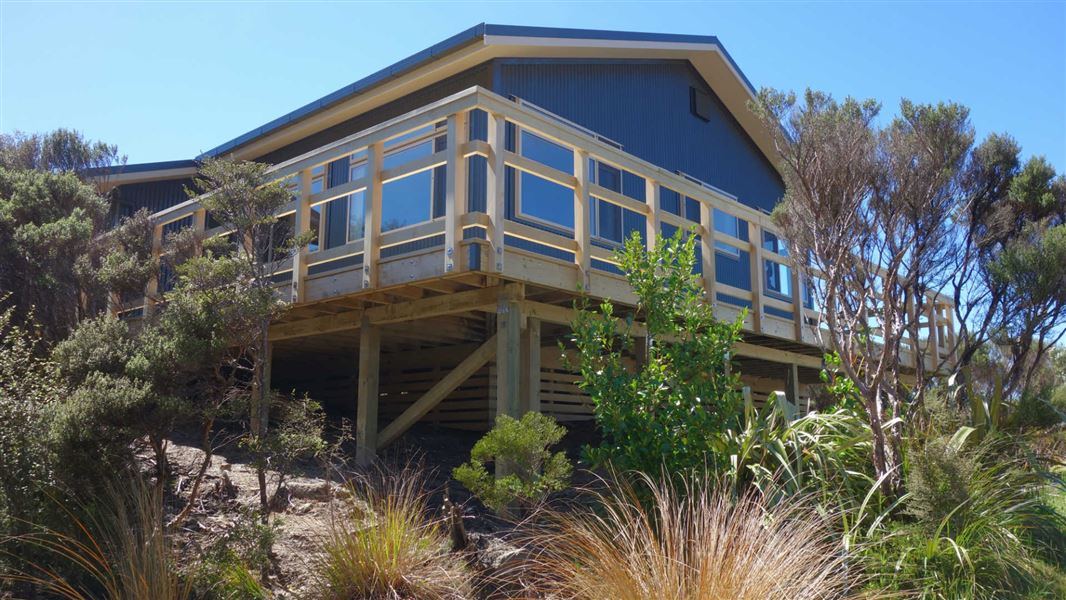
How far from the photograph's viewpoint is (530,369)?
297 inches

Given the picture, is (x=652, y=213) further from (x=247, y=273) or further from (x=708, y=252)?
(x=247, y=273)

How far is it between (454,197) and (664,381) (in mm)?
2308

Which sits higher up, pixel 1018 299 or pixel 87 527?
pixel 1018 299

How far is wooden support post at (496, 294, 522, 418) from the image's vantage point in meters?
6.84

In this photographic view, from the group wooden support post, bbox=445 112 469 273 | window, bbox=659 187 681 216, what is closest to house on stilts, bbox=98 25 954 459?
wooden support post, bbox=445 112 469 273

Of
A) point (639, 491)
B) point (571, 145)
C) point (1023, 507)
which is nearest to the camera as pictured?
point (1023, 507)

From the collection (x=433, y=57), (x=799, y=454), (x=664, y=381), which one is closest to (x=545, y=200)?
(x=433, y=57)

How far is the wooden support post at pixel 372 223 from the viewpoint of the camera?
7.43m

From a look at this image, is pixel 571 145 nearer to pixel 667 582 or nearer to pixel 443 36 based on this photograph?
pixel 443 36

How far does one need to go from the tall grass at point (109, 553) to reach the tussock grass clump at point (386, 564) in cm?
80

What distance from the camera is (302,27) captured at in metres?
8.56

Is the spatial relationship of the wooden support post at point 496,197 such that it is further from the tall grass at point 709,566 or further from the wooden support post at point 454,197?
the tall grass at point 709,566

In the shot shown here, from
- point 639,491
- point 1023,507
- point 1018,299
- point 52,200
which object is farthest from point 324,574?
point 1018,299

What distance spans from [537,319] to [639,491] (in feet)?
8.17
